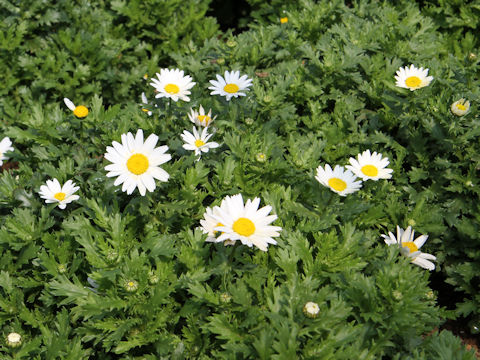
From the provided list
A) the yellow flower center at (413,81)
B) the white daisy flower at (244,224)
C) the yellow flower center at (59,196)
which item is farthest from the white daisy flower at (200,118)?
the yellow flower center at (413,81)

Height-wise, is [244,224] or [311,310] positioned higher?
[244,224]

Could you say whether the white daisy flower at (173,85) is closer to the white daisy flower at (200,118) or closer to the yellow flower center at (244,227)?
the white daisy flower at (200,118)

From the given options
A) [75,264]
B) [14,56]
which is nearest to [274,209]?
[75,264]

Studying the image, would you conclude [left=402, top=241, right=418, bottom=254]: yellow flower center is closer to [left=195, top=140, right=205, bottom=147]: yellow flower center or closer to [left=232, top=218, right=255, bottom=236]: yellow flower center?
[left=232, top=218, right=255, bottom=236]: yellow flower center

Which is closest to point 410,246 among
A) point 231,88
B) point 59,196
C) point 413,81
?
point 413,81

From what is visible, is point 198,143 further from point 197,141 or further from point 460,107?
point 460,107

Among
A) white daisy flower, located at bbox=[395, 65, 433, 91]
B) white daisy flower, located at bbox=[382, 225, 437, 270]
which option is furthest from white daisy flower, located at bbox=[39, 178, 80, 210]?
white daisy flower, located at bbox=[395, 65, 433, 91]

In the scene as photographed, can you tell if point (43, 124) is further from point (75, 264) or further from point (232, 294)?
point (232, 294)
